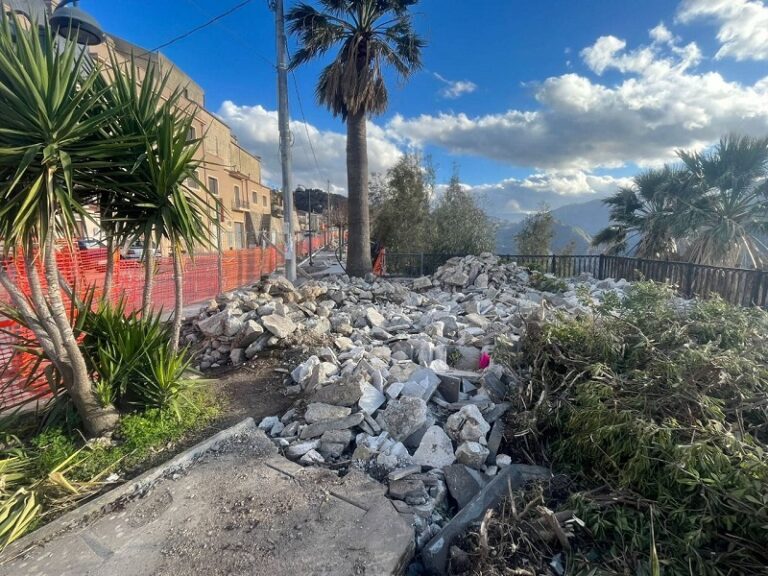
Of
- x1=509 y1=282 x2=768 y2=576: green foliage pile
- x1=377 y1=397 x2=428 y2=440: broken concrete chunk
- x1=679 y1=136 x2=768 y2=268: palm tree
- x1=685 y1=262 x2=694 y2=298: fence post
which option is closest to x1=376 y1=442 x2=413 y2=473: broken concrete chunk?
x1=377 y1=397 x2=428 y2=440: broken concrete chunk

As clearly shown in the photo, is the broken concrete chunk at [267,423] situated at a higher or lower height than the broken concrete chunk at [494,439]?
lower

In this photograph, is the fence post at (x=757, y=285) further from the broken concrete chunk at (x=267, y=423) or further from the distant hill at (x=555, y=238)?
the distant hill at (x=555, y=238)

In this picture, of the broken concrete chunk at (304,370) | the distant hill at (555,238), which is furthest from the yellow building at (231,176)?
the broken concrete chunk at (304,370)

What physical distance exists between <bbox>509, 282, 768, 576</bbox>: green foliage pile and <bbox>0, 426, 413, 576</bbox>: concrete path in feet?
3.59

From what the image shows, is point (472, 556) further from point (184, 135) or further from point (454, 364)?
point (184, 135)

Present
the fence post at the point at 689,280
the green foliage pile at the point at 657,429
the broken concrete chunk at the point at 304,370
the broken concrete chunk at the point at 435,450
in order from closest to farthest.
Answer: the green foliage pile at the point at 657,429
the broken concrete chunk at the point at 435,450
the broken concrete chunk at the point at 304,370
the fence post at the point at 689,280

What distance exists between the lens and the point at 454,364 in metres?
4.41

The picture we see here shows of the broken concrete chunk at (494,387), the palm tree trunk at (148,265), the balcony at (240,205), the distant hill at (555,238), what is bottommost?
the broken concrete chunk at (494,387)

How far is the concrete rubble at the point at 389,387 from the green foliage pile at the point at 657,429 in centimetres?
45

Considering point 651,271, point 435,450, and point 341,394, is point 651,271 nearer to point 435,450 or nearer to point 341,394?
point 435,450

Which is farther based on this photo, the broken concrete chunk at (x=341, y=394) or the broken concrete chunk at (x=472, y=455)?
the broken concrete chunk at (x=341, y=394)

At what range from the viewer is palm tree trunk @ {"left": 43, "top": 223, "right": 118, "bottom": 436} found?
2.60 meters

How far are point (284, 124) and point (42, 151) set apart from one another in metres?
7.22

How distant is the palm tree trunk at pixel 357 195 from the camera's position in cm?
1102
